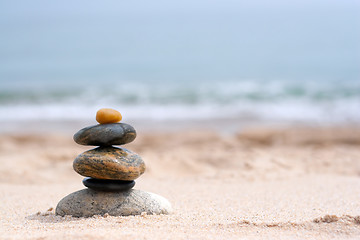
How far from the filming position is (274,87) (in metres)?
17.4

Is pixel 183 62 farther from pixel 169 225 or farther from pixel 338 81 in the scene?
pixel 169 225

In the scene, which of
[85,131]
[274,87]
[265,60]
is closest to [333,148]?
[85,131]

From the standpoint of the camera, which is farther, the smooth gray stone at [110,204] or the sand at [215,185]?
the smooth gray stone at [110,204]

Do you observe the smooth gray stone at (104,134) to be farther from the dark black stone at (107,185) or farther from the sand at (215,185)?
the sand at (215,185)

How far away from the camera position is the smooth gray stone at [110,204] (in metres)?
3.40

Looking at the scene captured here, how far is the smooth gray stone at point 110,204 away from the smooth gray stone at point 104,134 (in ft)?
1.44

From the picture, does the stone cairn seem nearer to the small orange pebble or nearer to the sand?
the small orange pebble

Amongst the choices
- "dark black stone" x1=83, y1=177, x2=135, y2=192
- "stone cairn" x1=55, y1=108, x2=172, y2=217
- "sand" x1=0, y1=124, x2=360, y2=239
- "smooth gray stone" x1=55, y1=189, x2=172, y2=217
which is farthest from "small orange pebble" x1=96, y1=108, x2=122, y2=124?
"sand" x1=0, y1=124, x2=360, y2=239

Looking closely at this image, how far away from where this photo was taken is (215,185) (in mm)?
5117

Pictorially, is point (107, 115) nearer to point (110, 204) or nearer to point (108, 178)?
point (108, 178)

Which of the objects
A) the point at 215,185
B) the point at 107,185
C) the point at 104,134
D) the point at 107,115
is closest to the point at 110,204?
the point at 107,185

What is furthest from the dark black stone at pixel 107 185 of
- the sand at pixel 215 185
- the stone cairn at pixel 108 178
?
the sand at pixel 215 185

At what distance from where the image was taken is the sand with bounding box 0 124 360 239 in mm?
3016

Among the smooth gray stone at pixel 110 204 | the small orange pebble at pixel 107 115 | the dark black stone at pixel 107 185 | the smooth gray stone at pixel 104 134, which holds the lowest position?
the smooth gray stone at pixel 110 204
